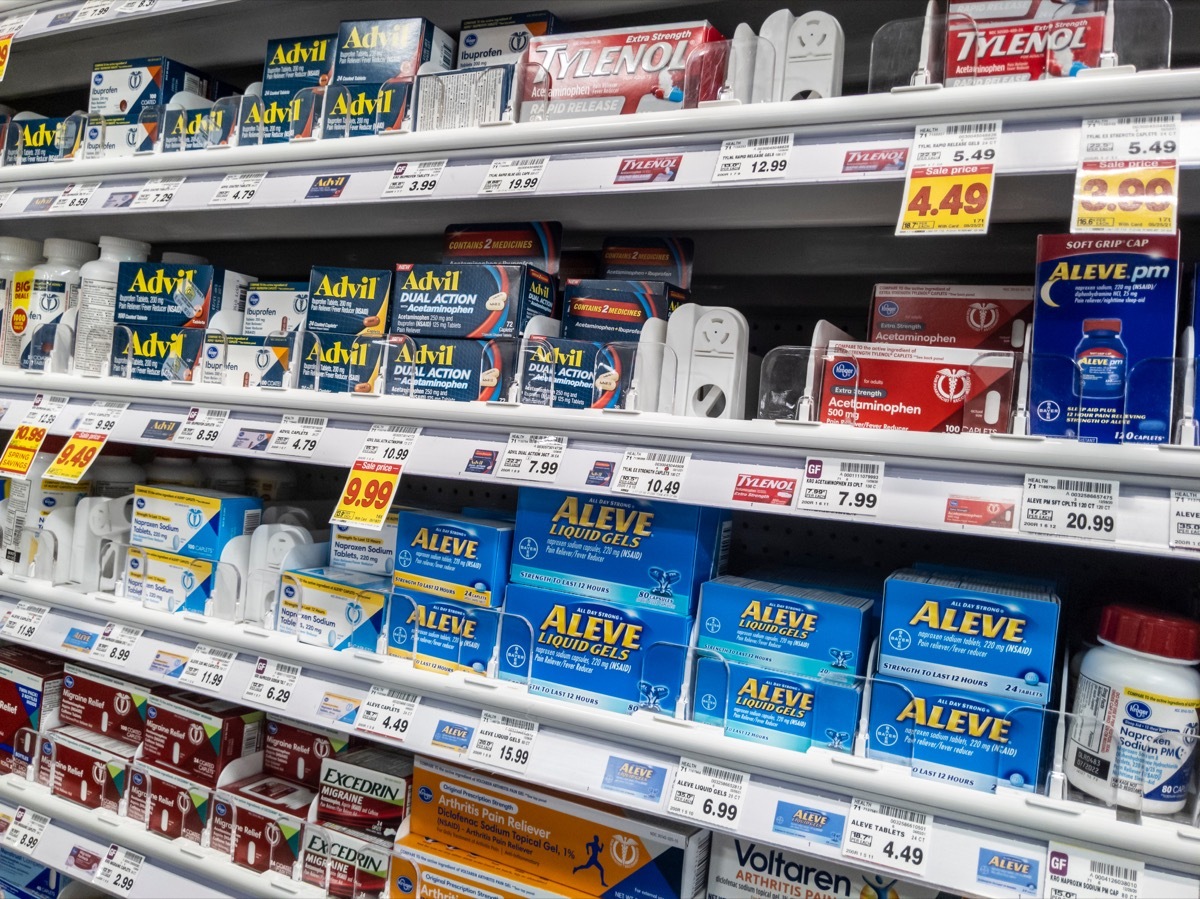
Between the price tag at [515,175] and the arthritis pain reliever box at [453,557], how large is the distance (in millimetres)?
513

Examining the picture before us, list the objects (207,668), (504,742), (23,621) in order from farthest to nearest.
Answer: (23,621) < (207,668) < (504,742)

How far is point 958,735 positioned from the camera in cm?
103

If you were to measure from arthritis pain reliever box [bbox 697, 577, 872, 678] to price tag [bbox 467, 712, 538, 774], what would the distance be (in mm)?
285

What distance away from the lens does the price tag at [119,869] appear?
5.05ft

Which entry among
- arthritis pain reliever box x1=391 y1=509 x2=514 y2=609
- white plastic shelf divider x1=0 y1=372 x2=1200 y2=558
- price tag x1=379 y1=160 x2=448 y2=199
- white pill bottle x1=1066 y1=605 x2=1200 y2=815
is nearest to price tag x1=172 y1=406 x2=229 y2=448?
white plastic shelf divider x1=0 y1=372 x2=1200 y2=558

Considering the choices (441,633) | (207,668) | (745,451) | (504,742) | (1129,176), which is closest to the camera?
(1129,176)

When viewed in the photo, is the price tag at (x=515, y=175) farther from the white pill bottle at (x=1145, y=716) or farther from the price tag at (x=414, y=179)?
the white pill bottle at (x=1145, y=716)

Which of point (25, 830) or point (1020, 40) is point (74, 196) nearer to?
point (25, 830)

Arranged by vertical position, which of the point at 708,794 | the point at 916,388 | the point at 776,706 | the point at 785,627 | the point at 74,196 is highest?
the point at 74,196

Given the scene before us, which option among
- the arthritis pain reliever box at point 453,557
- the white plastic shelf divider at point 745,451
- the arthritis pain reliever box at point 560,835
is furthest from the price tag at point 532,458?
the arthritis pain reliever box at point 560,835

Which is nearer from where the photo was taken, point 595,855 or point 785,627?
point 785,627

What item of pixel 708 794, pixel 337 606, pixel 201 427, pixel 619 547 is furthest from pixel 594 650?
pixel 201 427

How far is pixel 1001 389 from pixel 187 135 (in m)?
1.53

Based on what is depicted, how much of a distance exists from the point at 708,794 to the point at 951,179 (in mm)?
810
